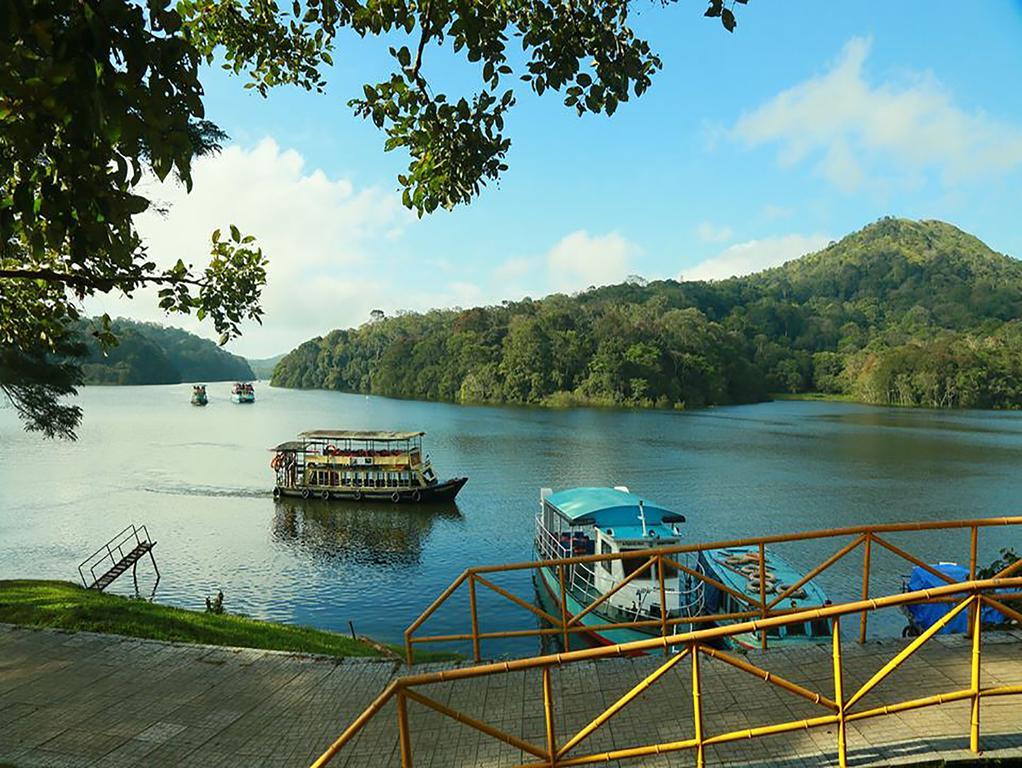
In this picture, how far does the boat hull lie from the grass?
23.4m

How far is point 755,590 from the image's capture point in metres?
17.2

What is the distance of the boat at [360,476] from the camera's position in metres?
37.3

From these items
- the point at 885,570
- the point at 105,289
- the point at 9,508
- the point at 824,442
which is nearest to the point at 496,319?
the point at 824,442

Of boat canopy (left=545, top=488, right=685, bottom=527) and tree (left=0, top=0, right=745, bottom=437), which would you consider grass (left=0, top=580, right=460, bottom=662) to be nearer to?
tree (left=0, top=0, right=745, bottom=437)

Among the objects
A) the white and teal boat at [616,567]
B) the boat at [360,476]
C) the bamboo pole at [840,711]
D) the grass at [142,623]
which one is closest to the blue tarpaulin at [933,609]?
the white and teal boat at [616,567]

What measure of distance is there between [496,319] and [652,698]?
12773 centimetres

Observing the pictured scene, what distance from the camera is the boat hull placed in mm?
37000

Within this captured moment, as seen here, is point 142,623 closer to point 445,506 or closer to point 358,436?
point 445,506

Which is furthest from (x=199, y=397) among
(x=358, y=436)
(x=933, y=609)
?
(x=933, y=609)

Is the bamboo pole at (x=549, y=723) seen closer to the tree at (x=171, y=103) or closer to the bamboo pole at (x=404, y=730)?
the bamboo pole at (x=404, y=730)

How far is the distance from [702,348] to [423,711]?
11460 centimetres

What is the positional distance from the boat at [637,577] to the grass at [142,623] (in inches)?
215

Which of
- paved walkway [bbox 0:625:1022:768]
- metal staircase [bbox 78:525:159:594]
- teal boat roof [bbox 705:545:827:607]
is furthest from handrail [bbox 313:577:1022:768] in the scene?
metal staircase [bbox 78:525:159:594]

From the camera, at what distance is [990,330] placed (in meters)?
133
